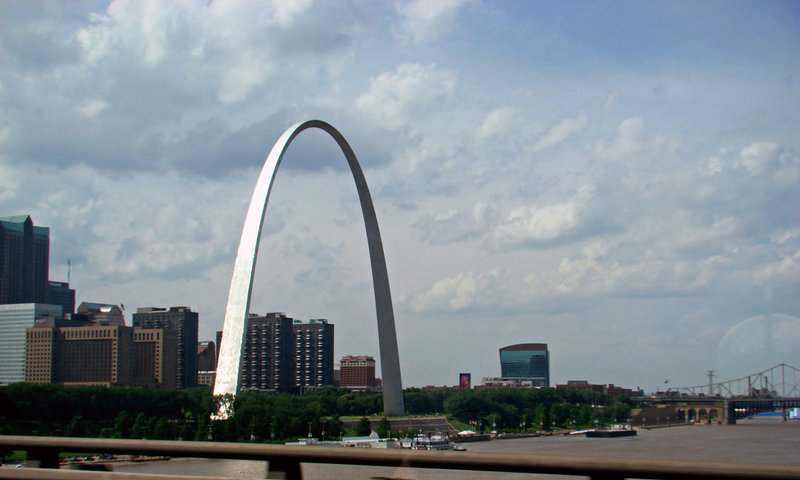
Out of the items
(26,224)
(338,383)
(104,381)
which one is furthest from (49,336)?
(338,383)

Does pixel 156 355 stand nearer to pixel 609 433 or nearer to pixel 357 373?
pixel 357 373

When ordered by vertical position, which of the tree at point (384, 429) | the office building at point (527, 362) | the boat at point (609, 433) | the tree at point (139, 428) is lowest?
the boat at point (609, 433)

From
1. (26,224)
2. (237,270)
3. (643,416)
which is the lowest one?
(643,416)

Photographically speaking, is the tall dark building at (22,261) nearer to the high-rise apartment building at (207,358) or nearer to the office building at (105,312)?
the office building at (105,312)

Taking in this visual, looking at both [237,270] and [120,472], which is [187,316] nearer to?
[237,270]

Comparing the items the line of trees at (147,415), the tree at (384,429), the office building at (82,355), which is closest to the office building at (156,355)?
the office building at (82,355)

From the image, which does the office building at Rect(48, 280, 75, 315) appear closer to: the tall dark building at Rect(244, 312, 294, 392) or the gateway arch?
the tall dark building at Rect(244, 312, 294, 392)

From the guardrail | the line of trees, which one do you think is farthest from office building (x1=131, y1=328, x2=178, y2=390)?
the guardrail
